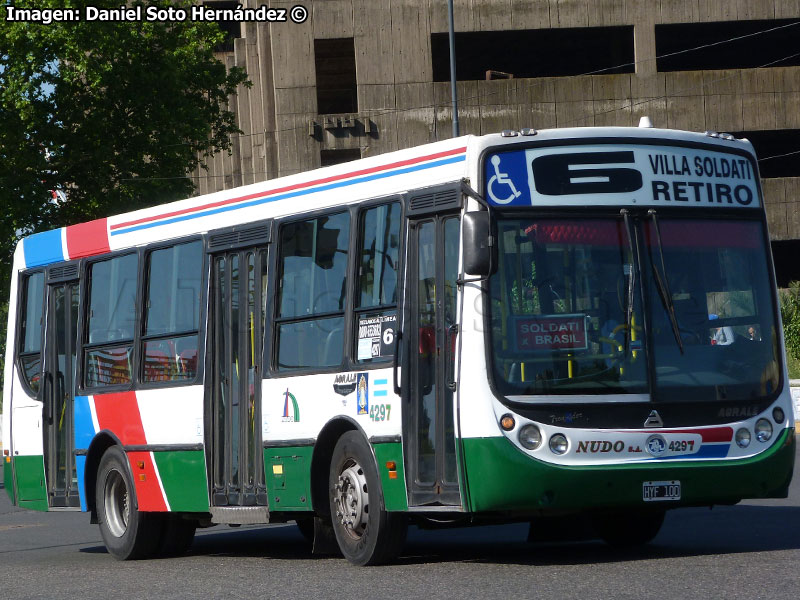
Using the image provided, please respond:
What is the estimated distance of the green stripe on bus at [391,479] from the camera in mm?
10008

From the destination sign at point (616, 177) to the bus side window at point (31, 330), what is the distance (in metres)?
6.60

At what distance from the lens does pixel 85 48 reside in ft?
124

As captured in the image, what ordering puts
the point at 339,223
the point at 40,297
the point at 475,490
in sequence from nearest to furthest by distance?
the point at 475,490, the point at 339,223, the point at 40,297

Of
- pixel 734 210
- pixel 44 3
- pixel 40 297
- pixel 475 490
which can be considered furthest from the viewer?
pixel 44 3

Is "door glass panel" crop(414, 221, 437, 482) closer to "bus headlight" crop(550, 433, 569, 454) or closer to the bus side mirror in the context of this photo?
the bus side mirror

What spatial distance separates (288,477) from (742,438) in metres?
3.28

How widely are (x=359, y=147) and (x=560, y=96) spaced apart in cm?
662

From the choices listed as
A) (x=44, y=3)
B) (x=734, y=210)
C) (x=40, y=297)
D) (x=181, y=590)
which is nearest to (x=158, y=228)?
(x=40, y=297)

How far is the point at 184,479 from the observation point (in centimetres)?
1246

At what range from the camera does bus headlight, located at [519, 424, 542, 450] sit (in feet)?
31.1

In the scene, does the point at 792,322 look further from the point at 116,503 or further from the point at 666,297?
the point at 666,297

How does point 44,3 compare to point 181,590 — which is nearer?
point 181,590

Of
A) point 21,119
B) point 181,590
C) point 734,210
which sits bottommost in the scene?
point 181,590

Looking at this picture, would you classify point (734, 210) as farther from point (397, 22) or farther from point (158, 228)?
point (397, 22)
